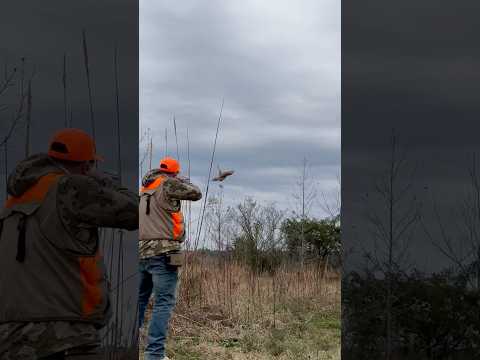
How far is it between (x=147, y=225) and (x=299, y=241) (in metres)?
4.54

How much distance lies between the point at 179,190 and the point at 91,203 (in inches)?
84.3

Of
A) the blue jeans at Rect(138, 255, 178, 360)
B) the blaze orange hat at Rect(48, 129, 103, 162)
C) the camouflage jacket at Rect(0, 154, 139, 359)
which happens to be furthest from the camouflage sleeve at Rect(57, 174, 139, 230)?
the blue jeans at Rect(138, 255, 178, 360)

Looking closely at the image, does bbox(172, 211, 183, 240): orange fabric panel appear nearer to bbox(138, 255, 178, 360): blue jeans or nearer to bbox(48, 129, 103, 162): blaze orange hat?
bbox(138, 255, 178, 360): blue jeans

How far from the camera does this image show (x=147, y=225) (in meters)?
4.62

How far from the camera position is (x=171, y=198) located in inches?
182

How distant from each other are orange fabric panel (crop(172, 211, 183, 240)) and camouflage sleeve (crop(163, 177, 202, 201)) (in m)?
0.14

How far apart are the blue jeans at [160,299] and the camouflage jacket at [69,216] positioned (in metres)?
1.99

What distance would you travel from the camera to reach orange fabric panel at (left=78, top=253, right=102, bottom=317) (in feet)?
8.08

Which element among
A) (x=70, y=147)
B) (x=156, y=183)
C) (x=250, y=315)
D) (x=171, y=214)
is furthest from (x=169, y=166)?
(x=250, y=315)

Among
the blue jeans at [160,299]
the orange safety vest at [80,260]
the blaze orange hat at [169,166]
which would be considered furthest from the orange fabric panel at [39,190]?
the blaze orange hat at [169,166]

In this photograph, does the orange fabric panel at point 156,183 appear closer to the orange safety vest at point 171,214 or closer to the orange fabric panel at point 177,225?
the orange safety vest at point 171,214

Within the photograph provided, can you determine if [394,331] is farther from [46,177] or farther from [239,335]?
[239,335]

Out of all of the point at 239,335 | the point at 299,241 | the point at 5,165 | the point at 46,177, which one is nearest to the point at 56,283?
the point at 46,177

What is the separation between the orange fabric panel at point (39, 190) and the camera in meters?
2.46
